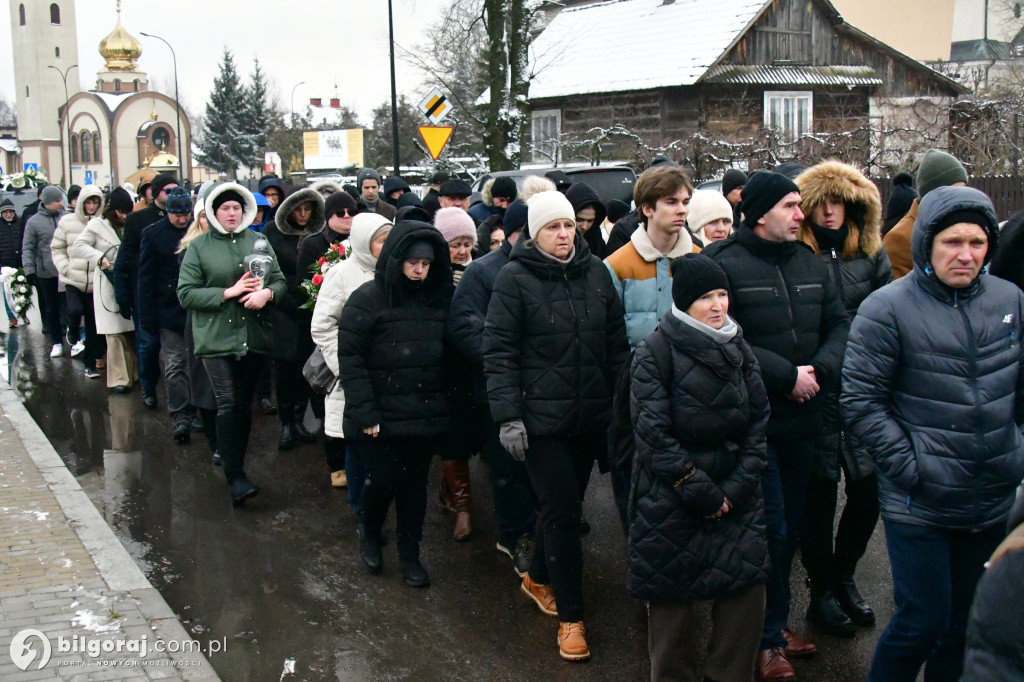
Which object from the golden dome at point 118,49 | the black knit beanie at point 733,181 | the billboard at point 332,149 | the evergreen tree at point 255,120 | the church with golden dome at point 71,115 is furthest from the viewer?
the golden dome at point 118,49

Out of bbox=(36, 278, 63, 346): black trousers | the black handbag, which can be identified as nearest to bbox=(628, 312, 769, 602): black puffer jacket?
the black handbag

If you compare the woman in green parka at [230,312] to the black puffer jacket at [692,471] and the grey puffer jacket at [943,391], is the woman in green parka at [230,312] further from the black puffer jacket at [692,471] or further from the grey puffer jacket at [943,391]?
the grey puffer jacket at [943,391]

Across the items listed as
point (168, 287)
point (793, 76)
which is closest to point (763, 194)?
point (168, 287)

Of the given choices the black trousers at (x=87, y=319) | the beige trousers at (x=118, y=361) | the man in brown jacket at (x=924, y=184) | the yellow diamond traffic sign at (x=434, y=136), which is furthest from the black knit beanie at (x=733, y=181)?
the yellow diamond traffic sign at (x=434, y=136)

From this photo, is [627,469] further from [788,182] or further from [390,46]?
[390,46]

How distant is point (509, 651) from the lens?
509 centimetres

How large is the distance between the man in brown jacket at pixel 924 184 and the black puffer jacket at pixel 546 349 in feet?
6.02

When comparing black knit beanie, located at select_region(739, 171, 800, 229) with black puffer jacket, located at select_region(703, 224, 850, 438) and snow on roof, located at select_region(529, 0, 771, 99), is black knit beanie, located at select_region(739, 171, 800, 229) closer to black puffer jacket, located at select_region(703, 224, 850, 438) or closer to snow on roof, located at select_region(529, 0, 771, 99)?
black puffer jacket, located at select_region(703, 224, 850, 438)

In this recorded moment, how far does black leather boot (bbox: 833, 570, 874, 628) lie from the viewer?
5.25 meters

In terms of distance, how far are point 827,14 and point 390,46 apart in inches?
625

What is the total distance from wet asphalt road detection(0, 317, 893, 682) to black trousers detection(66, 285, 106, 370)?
358cm

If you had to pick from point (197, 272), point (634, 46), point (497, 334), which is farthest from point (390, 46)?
point (497, 334)

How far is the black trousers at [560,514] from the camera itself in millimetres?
5062

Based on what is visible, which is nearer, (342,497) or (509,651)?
(509,651)
